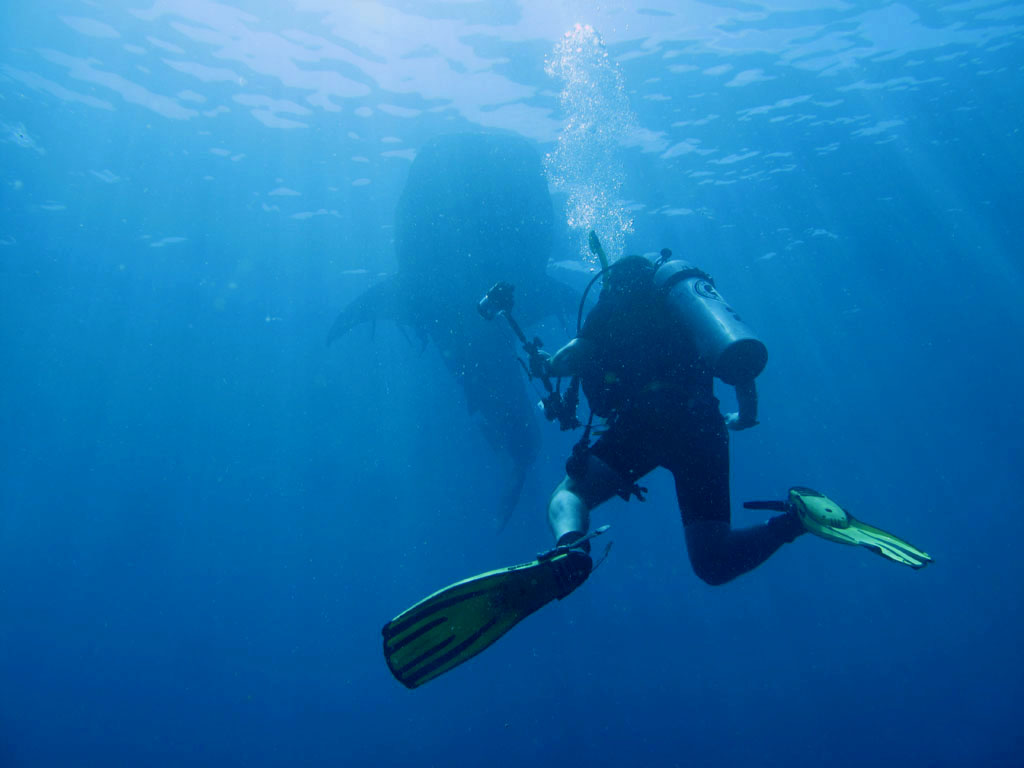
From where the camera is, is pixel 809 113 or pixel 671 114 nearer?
pixel 671 114

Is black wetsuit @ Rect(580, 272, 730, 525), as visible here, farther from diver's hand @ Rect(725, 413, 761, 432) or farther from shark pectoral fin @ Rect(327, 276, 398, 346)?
shark pectoral fin @ Rect(327, 276, 398, 346)

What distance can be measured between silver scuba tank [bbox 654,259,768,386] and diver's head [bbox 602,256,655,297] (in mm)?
184

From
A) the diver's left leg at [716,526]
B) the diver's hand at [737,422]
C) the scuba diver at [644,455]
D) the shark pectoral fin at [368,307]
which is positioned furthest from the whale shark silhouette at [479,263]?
the diver's left leg at [716,526]

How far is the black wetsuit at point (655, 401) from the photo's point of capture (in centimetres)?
364

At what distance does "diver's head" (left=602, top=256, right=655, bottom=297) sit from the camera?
12.9 ft

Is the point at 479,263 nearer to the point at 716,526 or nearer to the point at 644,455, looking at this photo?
the point at 644,455

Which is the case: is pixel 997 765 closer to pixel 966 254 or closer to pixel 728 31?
pixel 966 254

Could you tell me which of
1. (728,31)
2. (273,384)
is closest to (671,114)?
(728,31)

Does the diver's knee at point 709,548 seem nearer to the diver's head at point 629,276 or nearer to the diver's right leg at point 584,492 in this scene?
the diver's right leg at point 584,492

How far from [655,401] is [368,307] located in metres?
13.5

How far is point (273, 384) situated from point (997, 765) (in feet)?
158

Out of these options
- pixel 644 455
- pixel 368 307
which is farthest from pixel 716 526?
pixel 368 307

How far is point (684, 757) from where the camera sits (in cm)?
2350

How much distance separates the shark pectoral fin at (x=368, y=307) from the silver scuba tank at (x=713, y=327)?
484 inches
